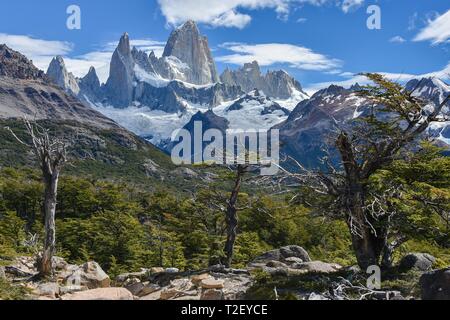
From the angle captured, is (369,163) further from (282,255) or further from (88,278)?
(282,255)

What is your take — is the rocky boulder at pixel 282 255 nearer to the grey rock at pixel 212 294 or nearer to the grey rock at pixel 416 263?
the grey rock at pixel 416 263

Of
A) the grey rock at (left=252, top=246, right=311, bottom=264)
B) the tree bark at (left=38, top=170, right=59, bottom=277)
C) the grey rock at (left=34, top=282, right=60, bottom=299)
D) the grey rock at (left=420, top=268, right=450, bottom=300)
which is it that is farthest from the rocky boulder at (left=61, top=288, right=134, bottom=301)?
the grey rock at (left=252, top=246, right=311, bottom=264)

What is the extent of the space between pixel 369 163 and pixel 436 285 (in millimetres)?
5669

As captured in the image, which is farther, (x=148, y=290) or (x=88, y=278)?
(x=88, y=278)

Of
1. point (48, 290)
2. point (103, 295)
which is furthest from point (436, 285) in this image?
point (48, 290)

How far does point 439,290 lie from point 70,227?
3504cm

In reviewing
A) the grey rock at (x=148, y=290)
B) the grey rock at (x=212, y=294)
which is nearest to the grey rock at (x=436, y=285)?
the grey rock at (x=212, y=294)

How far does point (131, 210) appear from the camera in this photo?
55000 millimetres

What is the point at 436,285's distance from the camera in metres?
11.3

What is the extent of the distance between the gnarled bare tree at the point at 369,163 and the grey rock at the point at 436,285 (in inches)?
147

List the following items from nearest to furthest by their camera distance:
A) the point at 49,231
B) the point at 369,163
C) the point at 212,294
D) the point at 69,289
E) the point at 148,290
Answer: the point at 212,294, the point at 69,289, the point at 369,163, the point at 49,231, the point at 148,290

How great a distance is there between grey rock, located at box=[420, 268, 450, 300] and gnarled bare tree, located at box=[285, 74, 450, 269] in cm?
374
